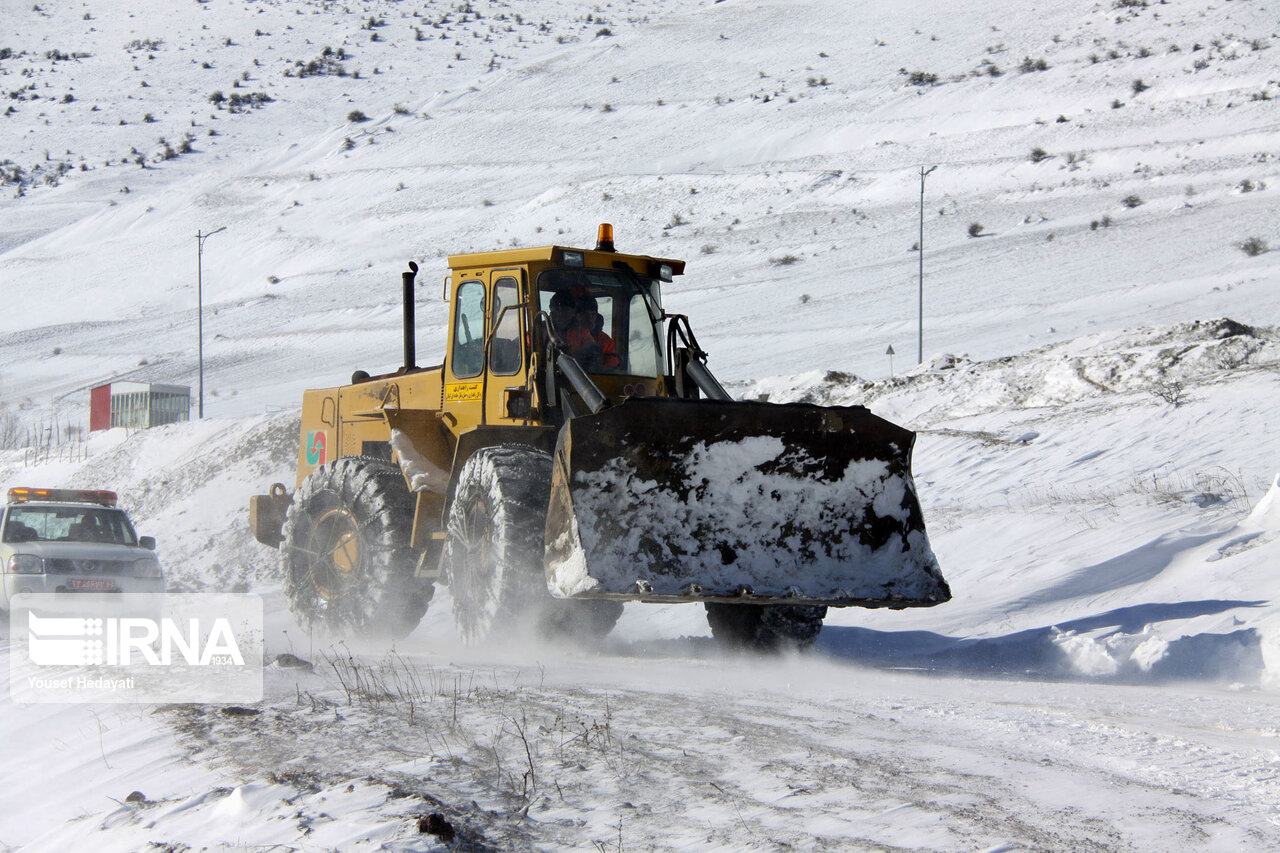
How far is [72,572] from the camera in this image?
42.3 feet

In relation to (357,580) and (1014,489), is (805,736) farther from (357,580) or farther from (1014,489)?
(1014,489)

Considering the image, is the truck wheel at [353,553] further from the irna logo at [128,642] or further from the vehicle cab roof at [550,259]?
the vehicle cab roof at [550,259]

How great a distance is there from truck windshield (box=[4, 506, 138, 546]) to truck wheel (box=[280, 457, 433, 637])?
3333mm

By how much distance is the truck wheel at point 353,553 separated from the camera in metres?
10.5

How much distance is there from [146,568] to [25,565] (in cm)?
120

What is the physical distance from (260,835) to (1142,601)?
7.74 m

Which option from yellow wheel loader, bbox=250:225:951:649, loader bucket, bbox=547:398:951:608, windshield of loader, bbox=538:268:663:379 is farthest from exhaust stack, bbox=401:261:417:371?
loader bucket, bbox=547:398:951:608

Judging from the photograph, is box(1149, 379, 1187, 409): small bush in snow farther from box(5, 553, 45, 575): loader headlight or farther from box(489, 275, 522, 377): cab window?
box(5, 553, 45, 575): loader headlight

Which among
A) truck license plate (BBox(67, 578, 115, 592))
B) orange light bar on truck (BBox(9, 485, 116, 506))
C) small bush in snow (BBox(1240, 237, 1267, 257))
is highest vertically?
small bush in snow (BBox(1240, 237, 1267, 257))

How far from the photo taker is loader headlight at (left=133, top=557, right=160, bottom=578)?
13.4 meters

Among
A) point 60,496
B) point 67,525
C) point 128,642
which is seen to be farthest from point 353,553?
point 60,496

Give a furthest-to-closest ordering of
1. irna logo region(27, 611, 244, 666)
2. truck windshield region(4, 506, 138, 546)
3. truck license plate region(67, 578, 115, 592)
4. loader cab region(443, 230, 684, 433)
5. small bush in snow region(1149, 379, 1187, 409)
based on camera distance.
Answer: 1. small bush in snow region(1149, 379, 1187, 409)
2. truck windshield region(4, 506, 138, 546)
3. truck license plate region(67, 578, 115, 592)
4. loader cab region(443, 230, 684, 433)
5. irna logo region(27, 611, 244, 666)

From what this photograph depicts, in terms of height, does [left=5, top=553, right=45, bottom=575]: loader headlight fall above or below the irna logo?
above

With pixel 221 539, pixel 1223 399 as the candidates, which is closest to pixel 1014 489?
pixel 1223 399
